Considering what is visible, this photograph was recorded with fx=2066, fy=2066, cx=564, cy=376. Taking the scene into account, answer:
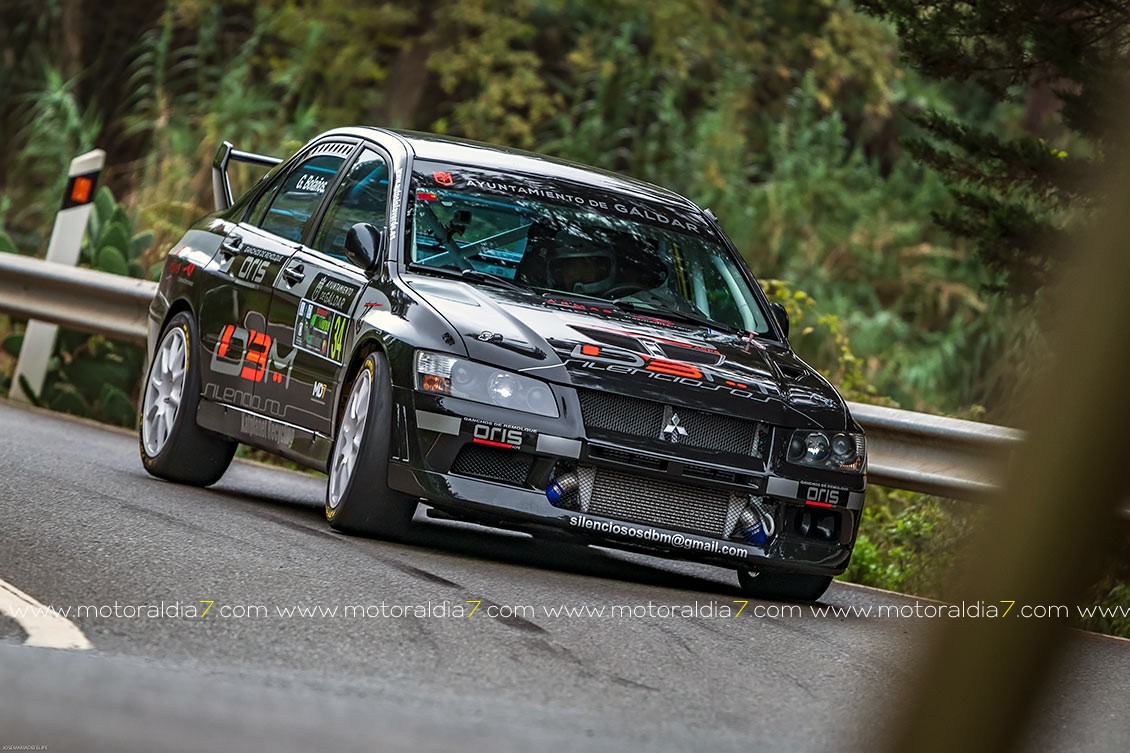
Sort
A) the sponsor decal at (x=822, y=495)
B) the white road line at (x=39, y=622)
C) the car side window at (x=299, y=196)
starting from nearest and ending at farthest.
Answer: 1. the white road line at (x=39, y=622)
2. the sponsor decal at (x=822, y=495)
3. the car side window at (x=299, y=196)

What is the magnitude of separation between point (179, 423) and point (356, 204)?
134 cm

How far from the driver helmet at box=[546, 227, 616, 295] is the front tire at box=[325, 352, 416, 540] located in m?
1.05

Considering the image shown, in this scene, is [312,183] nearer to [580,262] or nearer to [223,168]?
[223,168]

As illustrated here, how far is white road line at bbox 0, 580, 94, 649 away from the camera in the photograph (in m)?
5.33

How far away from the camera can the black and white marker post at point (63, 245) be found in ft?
42.9

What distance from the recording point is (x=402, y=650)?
5.79m

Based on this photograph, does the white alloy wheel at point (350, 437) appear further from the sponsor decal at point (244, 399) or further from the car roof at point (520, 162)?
the car roof at point (520, 162)

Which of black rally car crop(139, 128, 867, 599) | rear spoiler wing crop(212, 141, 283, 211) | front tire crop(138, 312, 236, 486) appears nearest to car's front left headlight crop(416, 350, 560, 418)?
black rally car crop(139, 128, 867, 599)

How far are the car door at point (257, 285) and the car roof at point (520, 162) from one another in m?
0.37

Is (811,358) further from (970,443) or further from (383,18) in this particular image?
(383,18)

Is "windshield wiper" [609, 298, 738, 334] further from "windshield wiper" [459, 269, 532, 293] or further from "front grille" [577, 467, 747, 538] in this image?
"front grille" [577, 467, 747, 538]

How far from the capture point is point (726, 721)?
5.36 m

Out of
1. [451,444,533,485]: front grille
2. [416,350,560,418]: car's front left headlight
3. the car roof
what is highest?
the car roof

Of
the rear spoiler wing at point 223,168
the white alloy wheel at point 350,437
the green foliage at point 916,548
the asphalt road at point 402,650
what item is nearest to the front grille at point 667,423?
the asphalt road at point 402,650
